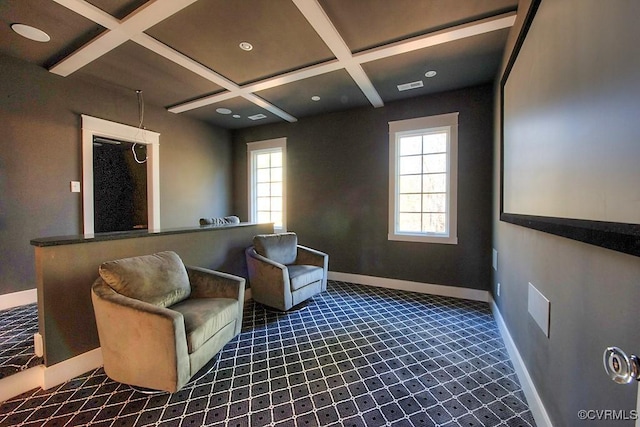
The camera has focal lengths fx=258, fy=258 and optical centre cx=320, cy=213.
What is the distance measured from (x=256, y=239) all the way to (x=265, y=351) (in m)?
1.37

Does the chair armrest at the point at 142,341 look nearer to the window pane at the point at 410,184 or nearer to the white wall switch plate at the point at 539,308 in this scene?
the white wall switch plate at the point at 539,308

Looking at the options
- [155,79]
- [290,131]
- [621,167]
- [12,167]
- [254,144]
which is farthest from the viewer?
Answer: [254,144]

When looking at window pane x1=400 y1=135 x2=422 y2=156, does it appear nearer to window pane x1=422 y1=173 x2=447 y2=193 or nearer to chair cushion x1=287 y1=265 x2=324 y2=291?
window pane x1=422 y1=173 x2=447 y2=193

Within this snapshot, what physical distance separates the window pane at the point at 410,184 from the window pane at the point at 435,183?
0.08 m

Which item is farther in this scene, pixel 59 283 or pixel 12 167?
pixel 12 167

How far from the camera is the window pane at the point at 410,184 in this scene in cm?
386

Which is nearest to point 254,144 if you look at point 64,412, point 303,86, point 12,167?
point 303,86

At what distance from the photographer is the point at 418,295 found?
3.66 m

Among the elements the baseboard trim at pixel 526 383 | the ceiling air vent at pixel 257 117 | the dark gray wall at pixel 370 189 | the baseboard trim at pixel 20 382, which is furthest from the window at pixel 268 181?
the baseboard trim at pixel 526 383

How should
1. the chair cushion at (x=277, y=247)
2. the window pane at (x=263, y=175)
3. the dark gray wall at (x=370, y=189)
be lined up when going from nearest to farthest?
1. the chair cushion at (x=277, y=247)
2. the dark gray wall at (x=370, y=189)
3. the window pane at (x=263, y=175)

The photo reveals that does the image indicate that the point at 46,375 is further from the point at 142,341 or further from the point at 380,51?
the point at 380,51

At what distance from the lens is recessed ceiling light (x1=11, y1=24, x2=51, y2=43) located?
7.35 ft

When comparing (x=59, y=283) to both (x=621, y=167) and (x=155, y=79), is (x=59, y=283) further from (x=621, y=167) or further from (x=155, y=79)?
(x=621, y=167)

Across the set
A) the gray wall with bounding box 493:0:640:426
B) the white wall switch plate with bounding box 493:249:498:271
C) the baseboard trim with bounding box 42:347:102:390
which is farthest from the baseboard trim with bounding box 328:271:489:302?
the baseboard trim with bounding box 42:347:102:390
